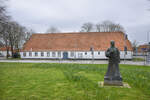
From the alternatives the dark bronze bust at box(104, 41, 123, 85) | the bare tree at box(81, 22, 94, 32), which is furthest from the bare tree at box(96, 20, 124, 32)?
the dark bronze bust at box(104, 41, 123, 85)

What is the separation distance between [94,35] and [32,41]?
16120 millimetres

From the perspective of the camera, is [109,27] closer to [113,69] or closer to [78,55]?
[78,55]

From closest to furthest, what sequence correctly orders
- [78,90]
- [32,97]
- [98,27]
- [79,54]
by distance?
[32,97], [78,90], [79,54], [98,27]

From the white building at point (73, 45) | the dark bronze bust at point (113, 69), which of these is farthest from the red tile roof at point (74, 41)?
the dark bronze bust at point (113, 69)

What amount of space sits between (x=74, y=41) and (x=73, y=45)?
1.38 metres

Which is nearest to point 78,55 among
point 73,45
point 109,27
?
point 73,45

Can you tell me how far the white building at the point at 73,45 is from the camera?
3284 cm

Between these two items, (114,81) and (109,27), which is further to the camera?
(109,27)

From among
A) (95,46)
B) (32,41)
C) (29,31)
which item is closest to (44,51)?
(32,41)

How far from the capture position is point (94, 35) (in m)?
36.8

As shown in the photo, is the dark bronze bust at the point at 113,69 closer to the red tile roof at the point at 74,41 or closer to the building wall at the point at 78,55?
the building wall at the point at 78,55

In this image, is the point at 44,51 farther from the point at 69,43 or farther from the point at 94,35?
the point at 94,35

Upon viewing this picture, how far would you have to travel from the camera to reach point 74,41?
35.7 meters

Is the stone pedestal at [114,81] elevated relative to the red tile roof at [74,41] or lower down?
lower down
